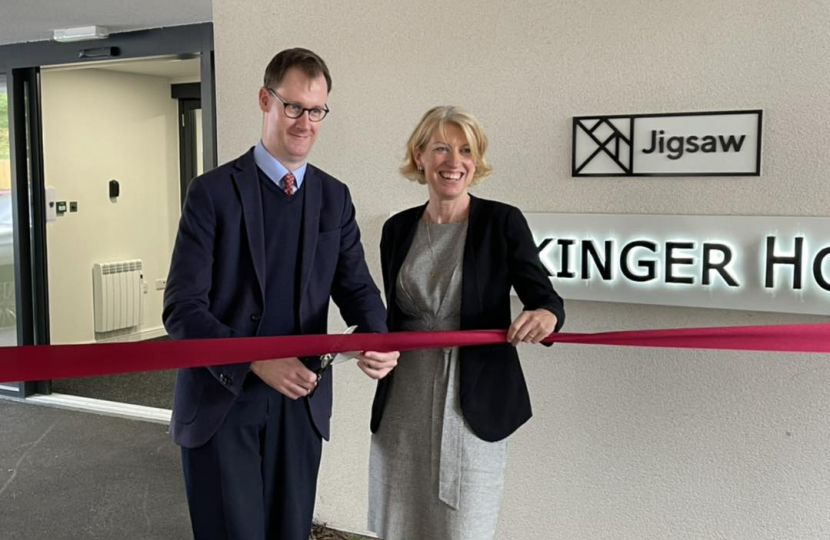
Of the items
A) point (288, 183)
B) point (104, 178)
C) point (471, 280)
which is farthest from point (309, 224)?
point (104, 178)

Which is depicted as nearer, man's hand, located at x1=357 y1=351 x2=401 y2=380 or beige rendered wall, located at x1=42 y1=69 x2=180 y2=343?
man's hand, located at x1=357 y1=351 x2=401 y2=380

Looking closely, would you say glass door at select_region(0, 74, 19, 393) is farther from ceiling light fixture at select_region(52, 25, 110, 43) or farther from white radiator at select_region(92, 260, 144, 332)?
white radiator at select_region(92, 260, 144, 332)

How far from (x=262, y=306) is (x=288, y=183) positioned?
0.31 m

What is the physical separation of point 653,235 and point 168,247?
5865mm

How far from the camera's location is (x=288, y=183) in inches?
82.6

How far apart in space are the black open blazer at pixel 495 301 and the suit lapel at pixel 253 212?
545 millimetres

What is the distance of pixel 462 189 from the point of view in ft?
7.39

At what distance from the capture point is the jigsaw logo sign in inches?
105

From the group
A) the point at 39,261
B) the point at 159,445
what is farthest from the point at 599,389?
the point at 39,261

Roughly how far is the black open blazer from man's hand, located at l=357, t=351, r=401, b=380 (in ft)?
0.79

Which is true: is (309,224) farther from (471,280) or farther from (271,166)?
(471,280)

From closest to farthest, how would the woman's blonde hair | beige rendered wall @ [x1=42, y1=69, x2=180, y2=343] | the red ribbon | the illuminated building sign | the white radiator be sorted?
the red ribbon → the woman's blonde hair → the illuminated building sign → beige rendered wall @ [x1=42, y1=69, x2=180, y2=343] → the white radiator

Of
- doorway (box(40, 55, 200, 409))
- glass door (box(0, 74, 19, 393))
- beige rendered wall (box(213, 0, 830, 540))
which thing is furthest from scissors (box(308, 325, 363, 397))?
glass door (box(0, 74, 19, 393))

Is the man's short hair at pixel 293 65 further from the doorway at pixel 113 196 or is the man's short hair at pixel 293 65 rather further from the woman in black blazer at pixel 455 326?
the doorway at pixel 113 196
